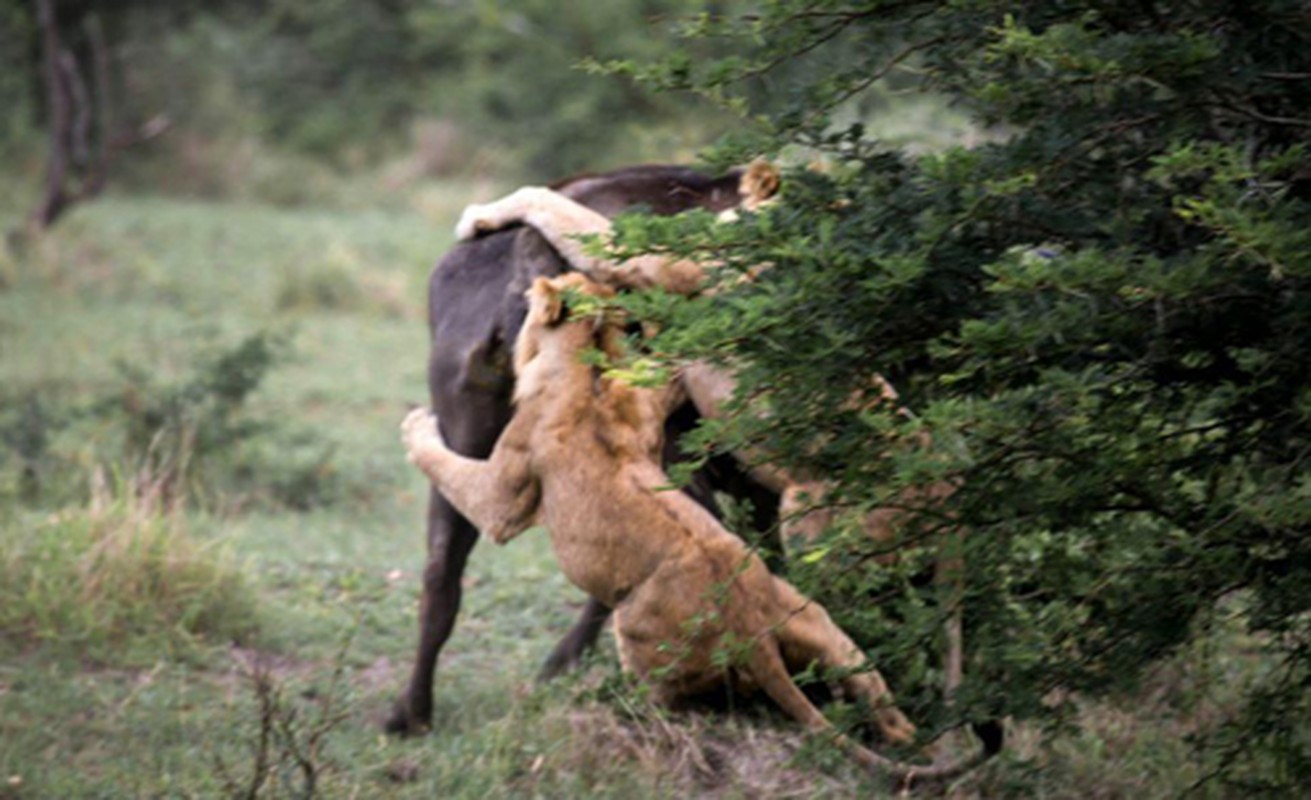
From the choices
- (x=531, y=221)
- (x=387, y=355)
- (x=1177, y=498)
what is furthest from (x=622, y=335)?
(x=387, y=355)

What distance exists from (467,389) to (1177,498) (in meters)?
2.25

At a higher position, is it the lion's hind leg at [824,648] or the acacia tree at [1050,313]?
the acacia tree at [1050,313]

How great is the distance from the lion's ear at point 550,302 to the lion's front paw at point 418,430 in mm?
715

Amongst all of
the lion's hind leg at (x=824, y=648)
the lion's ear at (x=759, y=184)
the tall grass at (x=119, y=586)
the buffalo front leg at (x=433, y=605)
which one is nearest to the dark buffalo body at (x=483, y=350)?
the buffalo front leg at (x=433, y=605)

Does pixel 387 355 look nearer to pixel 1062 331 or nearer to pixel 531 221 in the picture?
pixel 531 221

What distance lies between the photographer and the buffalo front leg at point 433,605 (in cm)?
591

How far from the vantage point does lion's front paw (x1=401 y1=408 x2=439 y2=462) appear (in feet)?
18.2

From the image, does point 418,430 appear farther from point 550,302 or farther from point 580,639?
point 580,639

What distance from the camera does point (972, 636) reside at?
478cm

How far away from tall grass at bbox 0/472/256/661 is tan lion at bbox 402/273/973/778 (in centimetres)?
206

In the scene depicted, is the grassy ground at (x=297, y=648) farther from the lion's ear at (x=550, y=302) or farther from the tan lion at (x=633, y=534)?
the lion's ear at (x=550, y=302)

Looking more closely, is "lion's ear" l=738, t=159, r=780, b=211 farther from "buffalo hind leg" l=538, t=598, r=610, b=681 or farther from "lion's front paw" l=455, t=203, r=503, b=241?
"buffalo hind leg" l=538, t=598, r=610, b=681

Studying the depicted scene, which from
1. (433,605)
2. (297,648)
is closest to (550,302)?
(433,605)

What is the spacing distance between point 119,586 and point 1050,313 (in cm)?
425
